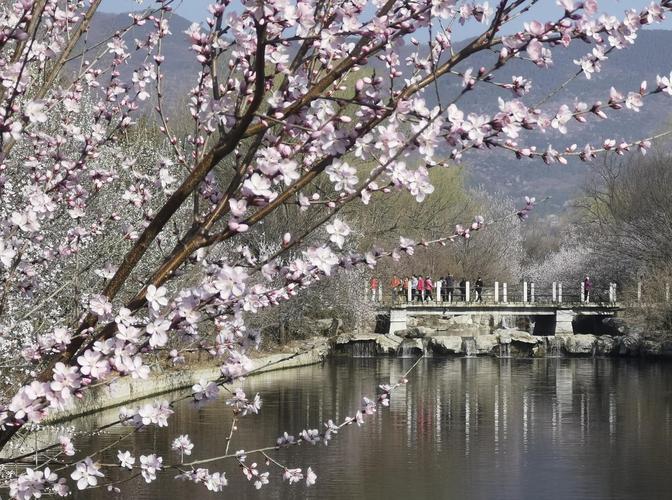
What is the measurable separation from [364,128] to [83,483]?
1575mm

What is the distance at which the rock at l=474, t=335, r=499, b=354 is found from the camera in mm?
43031

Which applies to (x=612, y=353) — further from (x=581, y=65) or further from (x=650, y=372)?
(x=581, y=65)

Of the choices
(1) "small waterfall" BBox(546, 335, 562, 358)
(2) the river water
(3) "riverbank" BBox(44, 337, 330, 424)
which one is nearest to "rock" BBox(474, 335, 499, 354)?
(1) "small waterfall" BBox(546, 335, 562, 358)

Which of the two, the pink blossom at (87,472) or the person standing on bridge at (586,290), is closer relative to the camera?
the pink blossom at (87,472)

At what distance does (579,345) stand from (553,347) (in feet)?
3.75

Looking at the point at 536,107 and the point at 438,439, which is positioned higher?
the point at 536,107

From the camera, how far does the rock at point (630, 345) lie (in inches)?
1613

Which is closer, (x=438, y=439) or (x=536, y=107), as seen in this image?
(x=536, y=107)

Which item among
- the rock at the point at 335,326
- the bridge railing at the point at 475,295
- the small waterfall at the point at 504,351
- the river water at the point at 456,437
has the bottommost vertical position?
the river water at the point at 456,437

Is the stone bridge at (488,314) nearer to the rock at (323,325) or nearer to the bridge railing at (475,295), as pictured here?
the bridge railing at (475,295)

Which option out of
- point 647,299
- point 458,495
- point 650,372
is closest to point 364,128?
point 458,495

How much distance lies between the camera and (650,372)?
35.2m

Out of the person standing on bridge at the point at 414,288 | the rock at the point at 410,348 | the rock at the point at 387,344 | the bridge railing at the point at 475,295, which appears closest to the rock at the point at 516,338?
the rock at the point at 410,348

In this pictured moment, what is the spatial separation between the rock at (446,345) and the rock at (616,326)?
21.3ft
